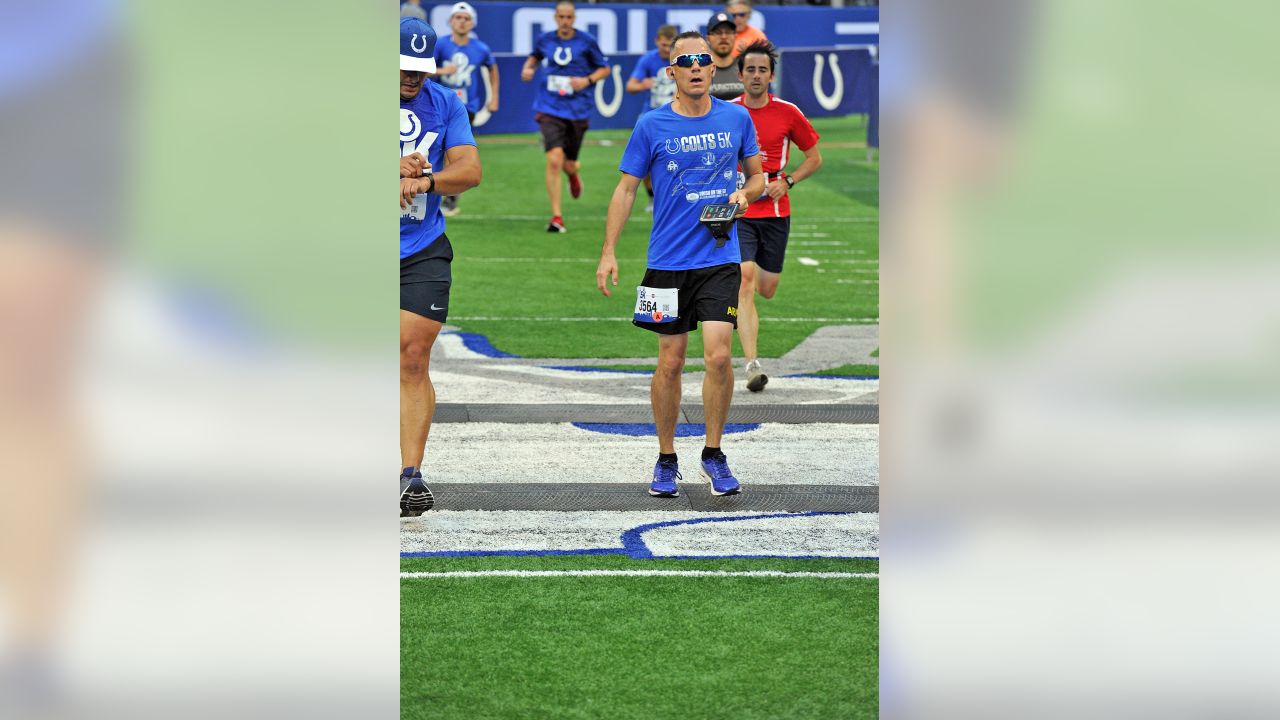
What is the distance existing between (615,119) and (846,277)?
18063 millimetres

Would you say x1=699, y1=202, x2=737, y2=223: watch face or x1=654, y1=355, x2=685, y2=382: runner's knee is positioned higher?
x1=699, y1=202, x2=737, y2=223: watch face

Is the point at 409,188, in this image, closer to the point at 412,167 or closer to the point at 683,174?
the point at 412,167

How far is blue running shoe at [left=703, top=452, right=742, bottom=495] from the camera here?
7965 mm

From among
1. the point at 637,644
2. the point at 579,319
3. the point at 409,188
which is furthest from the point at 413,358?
the point at 579,319

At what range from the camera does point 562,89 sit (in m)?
19.0

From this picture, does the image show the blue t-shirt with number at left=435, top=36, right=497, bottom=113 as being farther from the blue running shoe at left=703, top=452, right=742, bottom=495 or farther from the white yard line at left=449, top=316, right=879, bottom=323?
the blue running shoe at left=703, top=452, right=742, bottom=495

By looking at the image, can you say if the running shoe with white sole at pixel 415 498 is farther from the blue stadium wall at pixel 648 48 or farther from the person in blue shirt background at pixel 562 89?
the blue stadium wall at pixel 648 48

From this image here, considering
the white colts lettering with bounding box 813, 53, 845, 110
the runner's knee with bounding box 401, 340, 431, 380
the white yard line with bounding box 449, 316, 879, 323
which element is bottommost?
the white colts lettering with bounding box 813, 53, 845, 110

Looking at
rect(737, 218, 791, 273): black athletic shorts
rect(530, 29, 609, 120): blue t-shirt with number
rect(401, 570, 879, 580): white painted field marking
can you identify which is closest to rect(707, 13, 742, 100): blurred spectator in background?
rect(737, 218, 791, 273): black athletic shorts

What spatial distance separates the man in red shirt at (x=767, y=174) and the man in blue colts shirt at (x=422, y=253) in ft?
10.2

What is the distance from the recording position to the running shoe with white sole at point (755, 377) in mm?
10641

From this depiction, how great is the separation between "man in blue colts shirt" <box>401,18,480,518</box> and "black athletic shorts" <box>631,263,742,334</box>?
102cm
